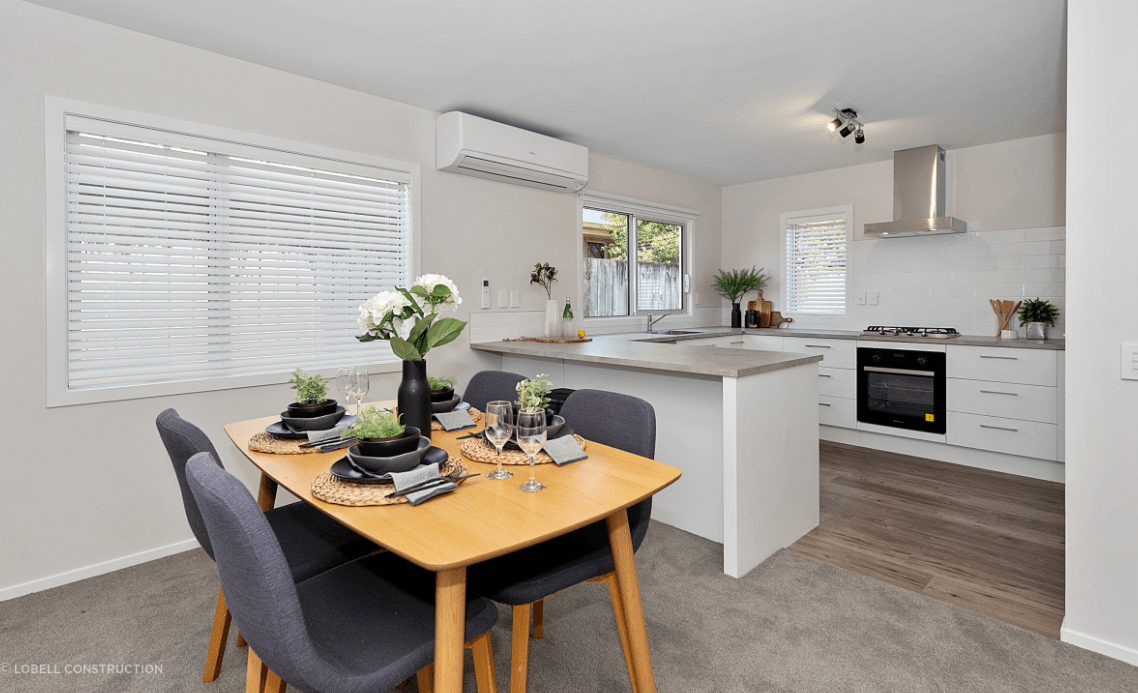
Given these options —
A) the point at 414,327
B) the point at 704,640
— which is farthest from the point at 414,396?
the point at 704,640

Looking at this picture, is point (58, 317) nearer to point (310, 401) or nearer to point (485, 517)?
point (310, 401)

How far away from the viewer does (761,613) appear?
7.05 feet

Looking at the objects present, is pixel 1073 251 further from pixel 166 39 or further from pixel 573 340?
pixel 166 39

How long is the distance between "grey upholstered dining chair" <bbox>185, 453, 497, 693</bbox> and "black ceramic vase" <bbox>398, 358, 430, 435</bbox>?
0.46m

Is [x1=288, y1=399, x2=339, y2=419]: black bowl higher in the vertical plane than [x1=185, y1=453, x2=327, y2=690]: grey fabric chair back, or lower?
higher

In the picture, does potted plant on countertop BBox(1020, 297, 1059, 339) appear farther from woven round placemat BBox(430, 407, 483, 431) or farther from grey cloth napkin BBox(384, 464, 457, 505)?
grey cloth napkin BBox(384, 464, 457, 505)

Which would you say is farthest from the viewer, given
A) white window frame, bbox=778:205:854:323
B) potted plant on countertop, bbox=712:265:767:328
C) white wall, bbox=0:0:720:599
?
potted plant on countertop, bbox=712:265:767:328

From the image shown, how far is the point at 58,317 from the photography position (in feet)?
7.72

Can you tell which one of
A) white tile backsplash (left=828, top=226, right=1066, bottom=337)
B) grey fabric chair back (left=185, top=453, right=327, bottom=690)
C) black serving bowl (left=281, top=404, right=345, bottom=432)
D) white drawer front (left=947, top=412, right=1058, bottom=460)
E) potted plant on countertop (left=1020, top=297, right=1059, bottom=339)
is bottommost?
white drawer front (left=947, top=412, right=1058, bottom=460)

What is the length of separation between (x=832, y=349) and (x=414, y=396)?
387 cm

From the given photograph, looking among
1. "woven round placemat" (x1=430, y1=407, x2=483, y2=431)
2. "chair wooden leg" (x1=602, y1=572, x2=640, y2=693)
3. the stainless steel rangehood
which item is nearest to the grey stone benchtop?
"woven round placemat" (x1=430, y1=407, x2=483, y2=431)

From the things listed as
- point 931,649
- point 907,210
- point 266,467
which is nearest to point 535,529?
point 266,467

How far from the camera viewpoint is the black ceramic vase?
5.60 ft

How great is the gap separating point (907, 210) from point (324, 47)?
13.7ft
